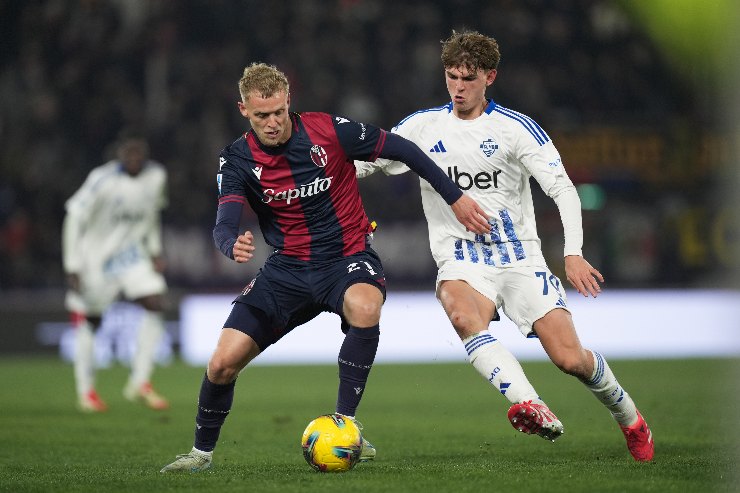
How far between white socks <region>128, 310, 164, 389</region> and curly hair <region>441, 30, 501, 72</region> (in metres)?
5.51

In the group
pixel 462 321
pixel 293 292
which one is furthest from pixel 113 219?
pixel 462 321

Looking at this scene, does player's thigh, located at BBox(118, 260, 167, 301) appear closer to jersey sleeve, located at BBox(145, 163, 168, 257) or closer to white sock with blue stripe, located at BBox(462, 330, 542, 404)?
jersey sleeve, located at BBox(145, 163, 168, 257)

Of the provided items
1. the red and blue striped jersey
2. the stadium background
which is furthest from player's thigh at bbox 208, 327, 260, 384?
the stadium background

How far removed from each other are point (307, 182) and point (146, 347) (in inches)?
215

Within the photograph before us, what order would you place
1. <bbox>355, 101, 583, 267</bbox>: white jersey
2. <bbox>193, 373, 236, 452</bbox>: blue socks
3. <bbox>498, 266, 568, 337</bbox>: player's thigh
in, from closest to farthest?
<bbox>193, 373, 236, 452</bbox>: blue socks, <bbox>498, 266, 568, 337</bbox>: player's thigh, <bbox>355, 101, 583, 267</bbox>: white jersey

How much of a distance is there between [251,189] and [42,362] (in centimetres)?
1057

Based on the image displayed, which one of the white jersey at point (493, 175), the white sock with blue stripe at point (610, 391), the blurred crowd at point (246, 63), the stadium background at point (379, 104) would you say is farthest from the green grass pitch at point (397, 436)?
the blurred crowd at point (246, 63)

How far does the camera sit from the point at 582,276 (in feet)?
20.0

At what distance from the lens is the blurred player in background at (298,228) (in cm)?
604

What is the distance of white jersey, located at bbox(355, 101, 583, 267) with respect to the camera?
6555 millimetres

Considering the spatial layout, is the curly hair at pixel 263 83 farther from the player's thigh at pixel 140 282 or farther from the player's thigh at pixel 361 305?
the player's thigh at pixel 140 282

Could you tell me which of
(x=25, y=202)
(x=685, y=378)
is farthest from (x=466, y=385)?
(x=25, y=202)

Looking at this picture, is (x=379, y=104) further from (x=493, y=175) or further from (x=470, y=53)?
(x=470, y=53)

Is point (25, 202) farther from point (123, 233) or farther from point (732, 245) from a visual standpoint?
point (732, 245)
